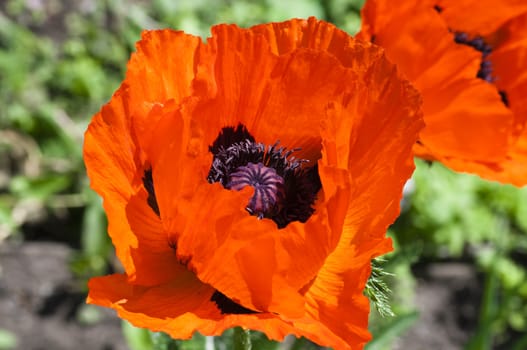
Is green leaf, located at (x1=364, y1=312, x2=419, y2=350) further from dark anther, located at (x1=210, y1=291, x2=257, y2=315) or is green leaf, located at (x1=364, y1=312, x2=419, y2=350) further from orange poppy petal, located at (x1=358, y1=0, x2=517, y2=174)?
dark anther, located at (x1=210, y1=291, x2=257, y2=315)

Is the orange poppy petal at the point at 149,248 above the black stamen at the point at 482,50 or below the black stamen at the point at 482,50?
below

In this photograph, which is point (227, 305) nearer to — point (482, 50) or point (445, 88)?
point (445, 88)

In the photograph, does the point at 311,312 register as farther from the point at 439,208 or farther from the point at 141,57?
the point at 439,208

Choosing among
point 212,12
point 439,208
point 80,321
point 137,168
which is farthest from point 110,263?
point 137,168

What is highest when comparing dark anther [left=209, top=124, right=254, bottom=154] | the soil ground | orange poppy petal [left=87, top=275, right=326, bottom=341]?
dark anther [left=209, top=124, right=254, bottom=154]

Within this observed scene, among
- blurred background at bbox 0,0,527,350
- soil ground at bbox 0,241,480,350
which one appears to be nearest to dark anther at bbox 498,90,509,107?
blurred background at bbox 0,0,527,350

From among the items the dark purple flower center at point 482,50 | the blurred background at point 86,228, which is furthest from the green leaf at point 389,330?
the blurred background at point 86,228

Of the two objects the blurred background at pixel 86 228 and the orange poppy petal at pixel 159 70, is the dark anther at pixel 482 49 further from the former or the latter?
the blurred background at pixel 86 228

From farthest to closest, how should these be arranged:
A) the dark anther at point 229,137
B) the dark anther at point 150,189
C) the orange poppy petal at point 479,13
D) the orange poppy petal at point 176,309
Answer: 1. the orange poppy petal at point 479,13
2. the dark anther at point 229,137
3. the dark anther at point 150,189
4. the orange poppy petal at point 176,309
